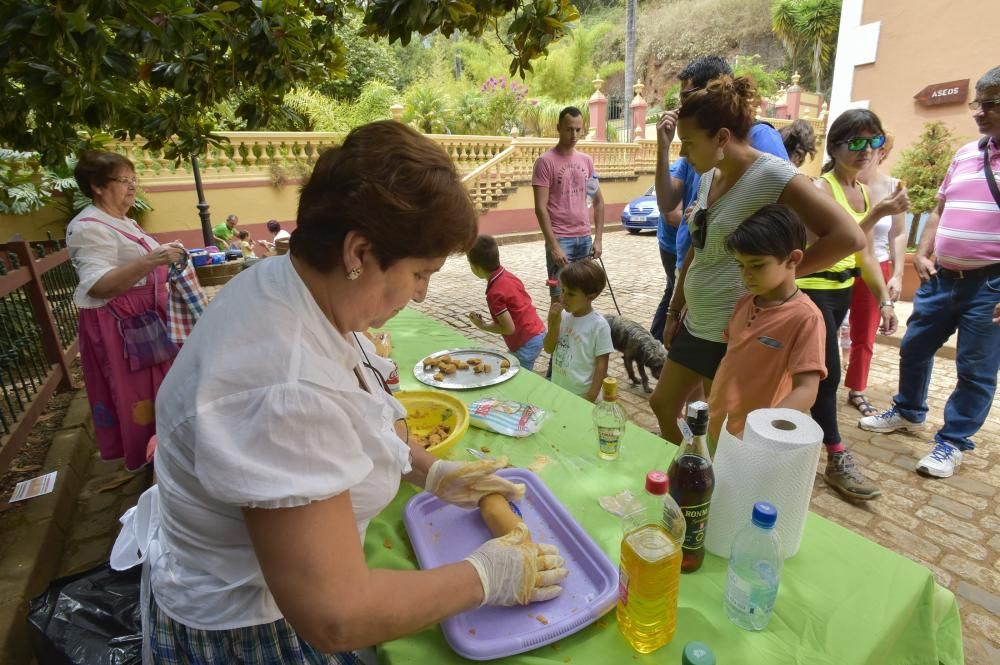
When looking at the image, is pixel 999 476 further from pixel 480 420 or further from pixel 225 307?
pixel 225 307

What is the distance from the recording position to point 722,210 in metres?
2.17

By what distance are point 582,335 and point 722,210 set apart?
38.0 inches

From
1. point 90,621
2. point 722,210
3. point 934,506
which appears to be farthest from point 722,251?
point 90,621

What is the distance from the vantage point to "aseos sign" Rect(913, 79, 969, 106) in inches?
324

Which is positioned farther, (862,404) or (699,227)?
(862,404)

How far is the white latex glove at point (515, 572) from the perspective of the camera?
1047 millimetres

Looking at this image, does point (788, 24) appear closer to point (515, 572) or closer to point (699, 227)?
point (699, 227)

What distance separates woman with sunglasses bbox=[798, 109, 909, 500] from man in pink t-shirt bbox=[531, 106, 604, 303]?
2.28 meters

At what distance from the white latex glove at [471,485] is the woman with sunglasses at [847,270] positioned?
1.98 metres

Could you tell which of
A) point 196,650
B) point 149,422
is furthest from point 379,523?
point 149,422

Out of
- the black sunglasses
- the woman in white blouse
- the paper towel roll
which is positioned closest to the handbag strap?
the black sunglasses

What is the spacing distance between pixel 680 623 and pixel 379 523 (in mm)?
810

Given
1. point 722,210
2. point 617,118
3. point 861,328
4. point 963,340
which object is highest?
point 617,118

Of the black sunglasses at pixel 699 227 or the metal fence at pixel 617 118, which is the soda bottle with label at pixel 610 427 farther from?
the metal fence at pixel 617 118
